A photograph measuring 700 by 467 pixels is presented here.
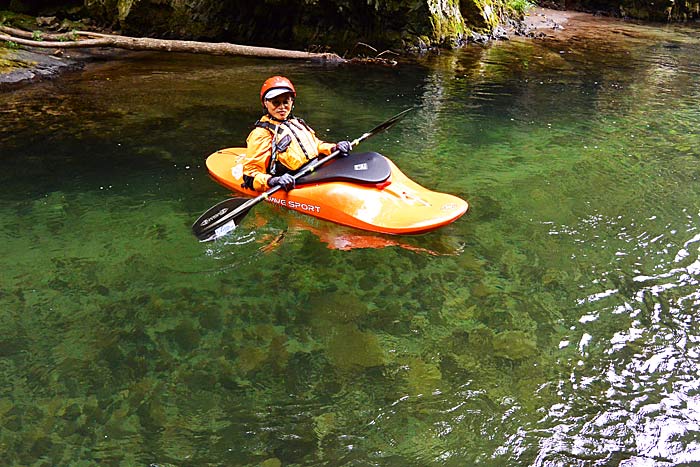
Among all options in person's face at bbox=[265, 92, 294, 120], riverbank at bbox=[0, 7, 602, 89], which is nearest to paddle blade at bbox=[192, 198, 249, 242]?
person's face at bbox=[265, 92, 294, 120]

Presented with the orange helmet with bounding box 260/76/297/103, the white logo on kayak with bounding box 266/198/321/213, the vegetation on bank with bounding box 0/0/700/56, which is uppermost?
the vegetation on bank with bounding box 0/0/700/56

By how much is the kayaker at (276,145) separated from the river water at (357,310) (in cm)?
41

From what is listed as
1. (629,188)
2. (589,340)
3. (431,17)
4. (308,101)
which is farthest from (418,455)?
(431,17)

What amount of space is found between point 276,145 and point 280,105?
0.36 metres

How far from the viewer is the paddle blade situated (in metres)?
4.36

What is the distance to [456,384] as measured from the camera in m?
3.12

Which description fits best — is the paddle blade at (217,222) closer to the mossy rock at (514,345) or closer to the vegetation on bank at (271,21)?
the mossy rock at (514,345)

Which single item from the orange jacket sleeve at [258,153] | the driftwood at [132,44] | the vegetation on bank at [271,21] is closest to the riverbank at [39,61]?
the driftwood at [132,44]

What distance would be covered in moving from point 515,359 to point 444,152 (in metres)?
3.72

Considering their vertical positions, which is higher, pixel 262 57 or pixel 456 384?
pixel 262 57

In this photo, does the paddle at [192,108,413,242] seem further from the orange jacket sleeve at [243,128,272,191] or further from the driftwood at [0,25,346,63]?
the driftwood at [0,25,346,63]

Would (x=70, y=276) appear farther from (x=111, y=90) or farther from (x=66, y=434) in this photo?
(x=111, y=90)

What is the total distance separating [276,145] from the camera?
4902mm

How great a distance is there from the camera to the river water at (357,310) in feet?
9.20
